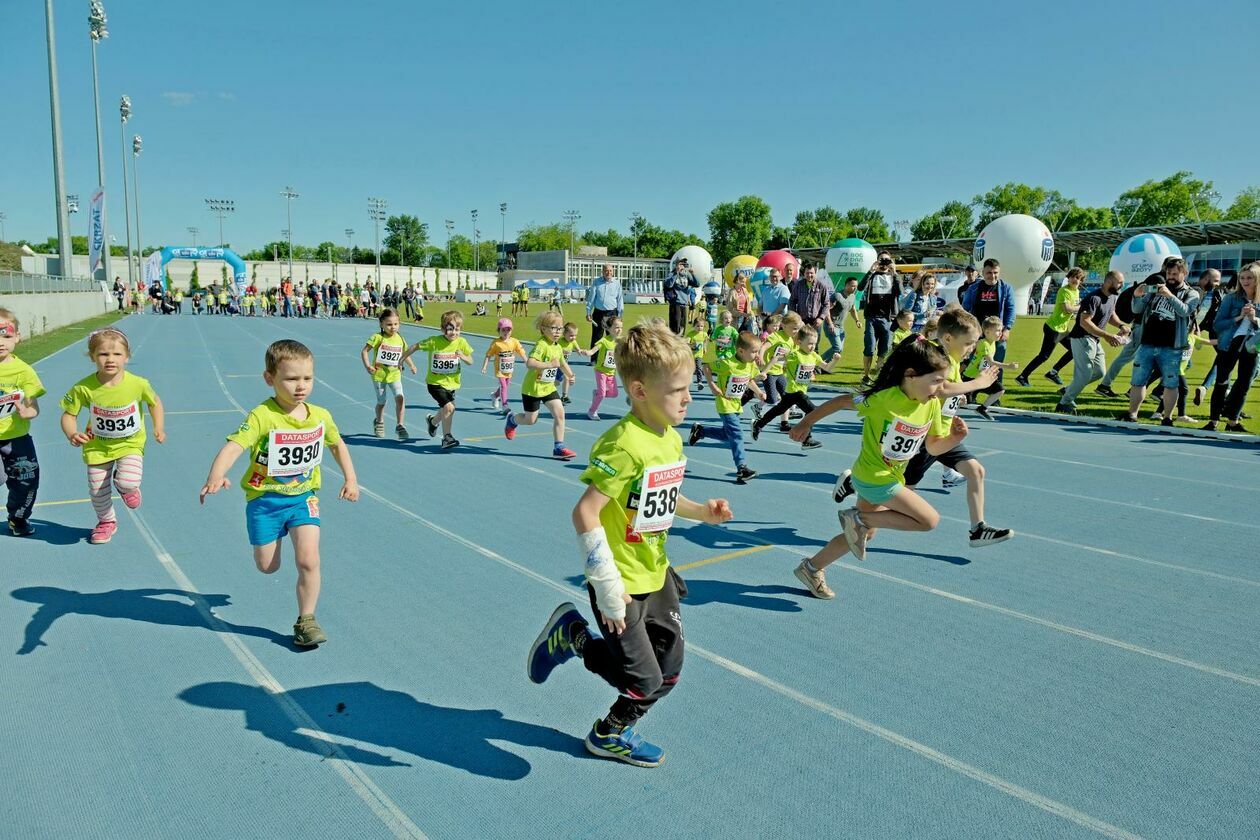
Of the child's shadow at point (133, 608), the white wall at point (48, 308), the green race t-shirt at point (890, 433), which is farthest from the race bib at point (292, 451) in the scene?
the white wall at point (48, 308)

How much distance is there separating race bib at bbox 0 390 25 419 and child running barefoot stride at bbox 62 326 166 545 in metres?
0.44

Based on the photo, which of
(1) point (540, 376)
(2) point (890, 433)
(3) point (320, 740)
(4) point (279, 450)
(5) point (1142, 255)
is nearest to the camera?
(3) point (320, 740)

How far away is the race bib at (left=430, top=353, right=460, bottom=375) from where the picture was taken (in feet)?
32.2

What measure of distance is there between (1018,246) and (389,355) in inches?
1577

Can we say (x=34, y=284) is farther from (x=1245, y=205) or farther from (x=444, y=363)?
(x=1245, y=205)

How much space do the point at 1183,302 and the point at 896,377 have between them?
868 centimetres

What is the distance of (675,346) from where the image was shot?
309cm

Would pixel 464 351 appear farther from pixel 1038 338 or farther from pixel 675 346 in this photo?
pixel 1038 338

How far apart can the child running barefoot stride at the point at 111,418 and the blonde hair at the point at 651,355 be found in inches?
162

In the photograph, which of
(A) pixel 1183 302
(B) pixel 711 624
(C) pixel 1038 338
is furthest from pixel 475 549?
(C) pixel 1038 338

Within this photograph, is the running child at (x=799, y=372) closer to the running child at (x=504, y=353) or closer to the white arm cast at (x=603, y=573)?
the running child at (x=504, y=353)

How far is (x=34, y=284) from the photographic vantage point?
1091 inches

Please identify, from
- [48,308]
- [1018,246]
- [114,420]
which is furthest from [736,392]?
[1018,246]

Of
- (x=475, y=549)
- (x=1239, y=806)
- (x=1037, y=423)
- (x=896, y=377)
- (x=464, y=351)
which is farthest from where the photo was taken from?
(x=1037, y=423)
